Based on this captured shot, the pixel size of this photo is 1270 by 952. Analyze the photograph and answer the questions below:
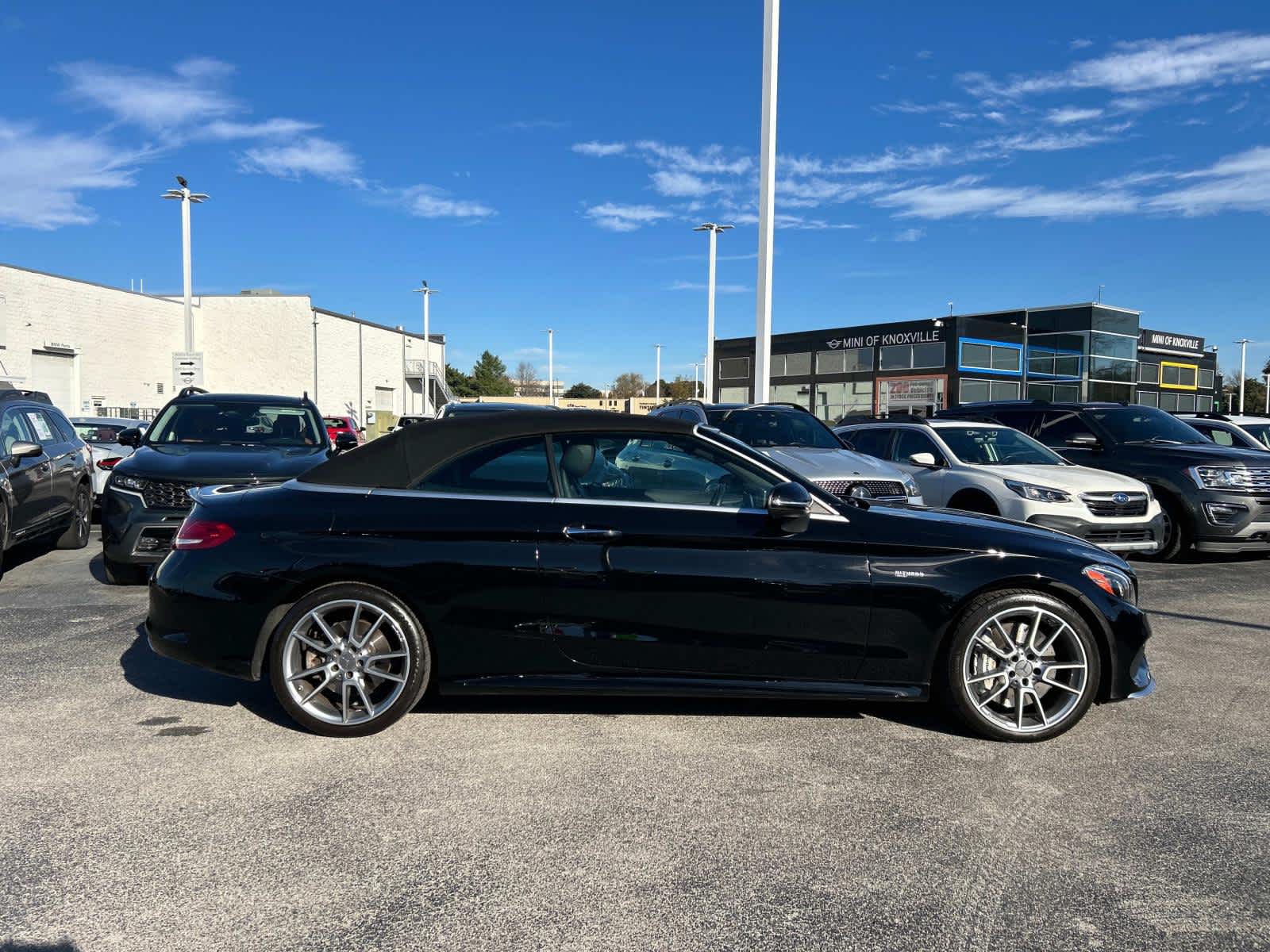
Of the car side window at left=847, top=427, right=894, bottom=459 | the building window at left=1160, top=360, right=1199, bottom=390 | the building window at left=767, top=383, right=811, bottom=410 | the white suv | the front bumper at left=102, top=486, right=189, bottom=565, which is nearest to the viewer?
the front bumper at left=102, top=486, right=189, bottom=565

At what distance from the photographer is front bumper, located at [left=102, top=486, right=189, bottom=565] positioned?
7195 mm

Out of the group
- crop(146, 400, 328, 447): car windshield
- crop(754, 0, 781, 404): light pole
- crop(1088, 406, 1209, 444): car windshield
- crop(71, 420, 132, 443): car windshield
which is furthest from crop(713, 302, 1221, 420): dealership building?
crop(146, 400, 328, 447): car windshield

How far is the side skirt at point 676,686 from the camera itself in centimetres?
421

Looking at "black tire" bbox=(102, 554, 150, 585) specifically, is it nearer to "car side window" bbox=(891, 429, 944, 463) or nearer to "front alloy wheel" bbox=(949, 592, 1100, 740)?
"front alloy wheel" bbox=(949, 592, 1100, 740)

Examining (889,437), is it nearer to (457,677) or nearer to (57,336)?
(457,677)

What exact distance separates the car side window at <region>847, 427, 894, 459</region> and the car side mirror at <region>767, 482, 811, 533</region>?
712 centimetres

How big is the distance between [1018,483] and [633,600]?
642cm

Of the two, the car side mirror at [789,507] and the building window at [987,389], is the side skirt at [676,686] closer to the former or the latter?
the car side mirror at [789,507]

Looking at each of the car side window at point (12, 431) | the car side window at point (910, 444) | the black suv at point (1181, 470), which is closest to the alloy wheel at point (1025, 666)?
the car side window at point (910, 444)

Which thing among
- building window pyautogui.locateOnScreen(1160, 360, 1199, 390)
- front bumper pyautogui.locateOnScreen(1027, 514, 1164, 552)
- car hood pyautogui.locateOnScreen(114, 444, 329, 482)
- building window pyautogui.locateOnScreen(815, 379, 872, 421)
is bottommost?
front bumper pyautogui.locateOnScreen(1027, 514, 1164, 552)

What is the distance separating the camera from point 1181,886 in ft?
9.78

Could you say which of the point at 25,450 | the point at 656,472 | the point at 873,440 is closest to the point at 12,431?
the point at 25,450

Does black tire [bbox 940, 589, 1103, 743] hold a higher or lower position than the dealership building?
lower

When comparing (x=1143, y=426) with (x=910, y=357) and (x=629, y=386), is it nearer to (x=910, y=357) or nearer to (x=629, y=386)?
(x=910, y=357)
